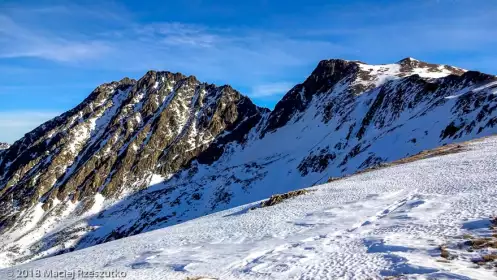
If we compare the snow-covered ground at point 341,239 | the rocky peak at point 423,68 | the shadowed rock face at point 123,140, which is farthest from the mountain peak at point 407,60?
the snow-covered ground at point 341,239

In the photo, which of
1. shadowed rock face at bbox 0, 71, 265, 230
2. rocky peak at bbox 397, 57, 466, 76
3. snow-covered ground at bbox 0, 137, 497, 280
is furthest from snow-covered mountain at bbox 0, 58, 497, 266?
snow-covered ground at bbox 0, 137, 497, 280

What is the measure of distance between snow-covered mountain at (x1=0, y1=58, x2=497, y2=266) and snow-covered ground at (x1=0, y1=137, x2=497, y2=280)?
3913 cm

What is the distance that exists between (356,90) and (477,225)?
111864 mm

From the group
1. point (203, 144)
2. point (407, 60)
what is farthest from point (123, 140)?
point (407, 60)

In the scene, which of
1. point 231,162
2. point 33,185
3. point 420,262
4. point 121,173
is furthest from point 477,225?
point 33,185

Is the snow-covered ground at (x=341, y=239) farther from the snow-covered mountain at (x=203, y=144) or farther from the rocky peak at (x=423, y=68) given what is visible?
the rocky peak at (x=423, y=68)

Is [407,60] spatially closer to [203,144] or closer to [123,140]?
[203,144]

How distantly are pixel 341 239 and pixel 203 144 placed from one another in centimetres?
13691

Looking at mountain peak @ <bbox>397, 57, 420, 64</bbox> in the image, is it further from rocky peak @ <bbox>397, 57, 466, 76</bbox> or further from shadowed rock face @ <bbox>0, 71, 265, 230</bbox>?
shadowed rock face @ <bbox>0, 71, 265, 230</bbox>

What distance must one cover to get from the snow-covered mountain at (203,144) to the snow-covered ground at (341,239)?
3913cm

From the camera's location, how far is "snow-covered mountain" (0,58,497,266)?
275 ft

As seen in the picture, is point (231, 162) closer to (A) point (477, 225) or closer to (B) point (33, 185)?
(B) point (33, 185)

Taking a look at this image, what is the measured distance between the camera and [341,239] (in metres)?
18.5

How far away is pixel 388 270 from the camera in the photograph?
1345 cm
